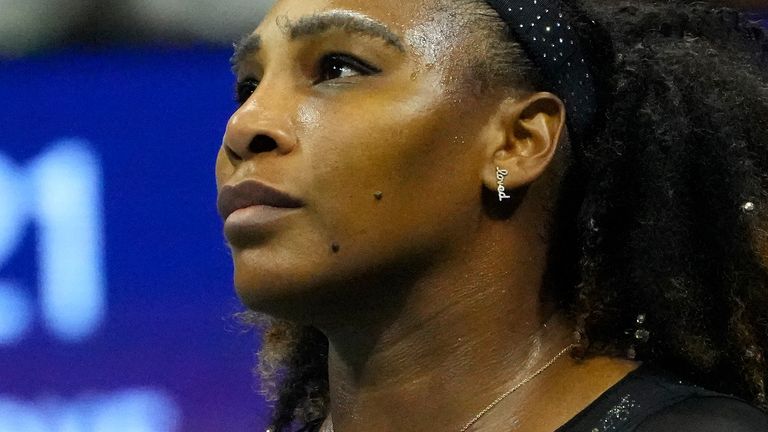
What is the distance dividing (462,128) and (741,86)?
1.28ft

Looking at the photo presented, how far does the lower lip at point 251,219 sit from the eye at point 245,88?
10.0 inches

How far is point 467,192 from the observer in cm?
148

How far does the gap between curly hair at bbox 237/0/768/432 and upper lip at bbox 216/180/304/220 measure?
1.07 feet

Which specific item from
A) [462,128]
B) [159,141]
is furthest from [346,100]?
[159,141]

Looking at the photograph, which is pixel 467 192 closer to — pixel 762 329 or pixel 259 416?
pixel 762 329

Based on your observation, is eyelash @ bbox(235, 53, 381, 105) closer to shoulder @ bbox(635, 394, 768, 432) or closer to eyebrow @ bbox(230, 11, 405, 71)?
eyebrow @ bbox(230, 11, 405, 71)

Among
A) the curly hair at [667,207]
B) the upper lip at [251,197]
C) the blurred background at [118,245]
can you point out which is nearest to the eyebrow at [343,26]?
the curly hair at [667,207]

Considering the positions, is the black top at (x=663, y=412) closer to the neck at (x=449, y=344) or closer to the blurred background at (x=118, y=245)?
the neck at (x=449, y=344)

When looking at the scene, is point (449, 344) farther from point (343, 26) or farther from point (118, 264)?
point (118, 264)

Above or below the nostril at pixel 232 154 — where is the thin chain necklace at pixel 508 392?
below

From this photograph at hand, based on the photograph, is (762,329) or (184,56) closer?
(762,329)

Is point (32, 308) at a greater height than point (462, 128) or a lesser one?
greater

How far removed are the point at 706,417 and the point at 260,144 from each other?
618 millimetres

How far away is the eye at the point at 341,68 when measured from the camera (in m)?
1.49
